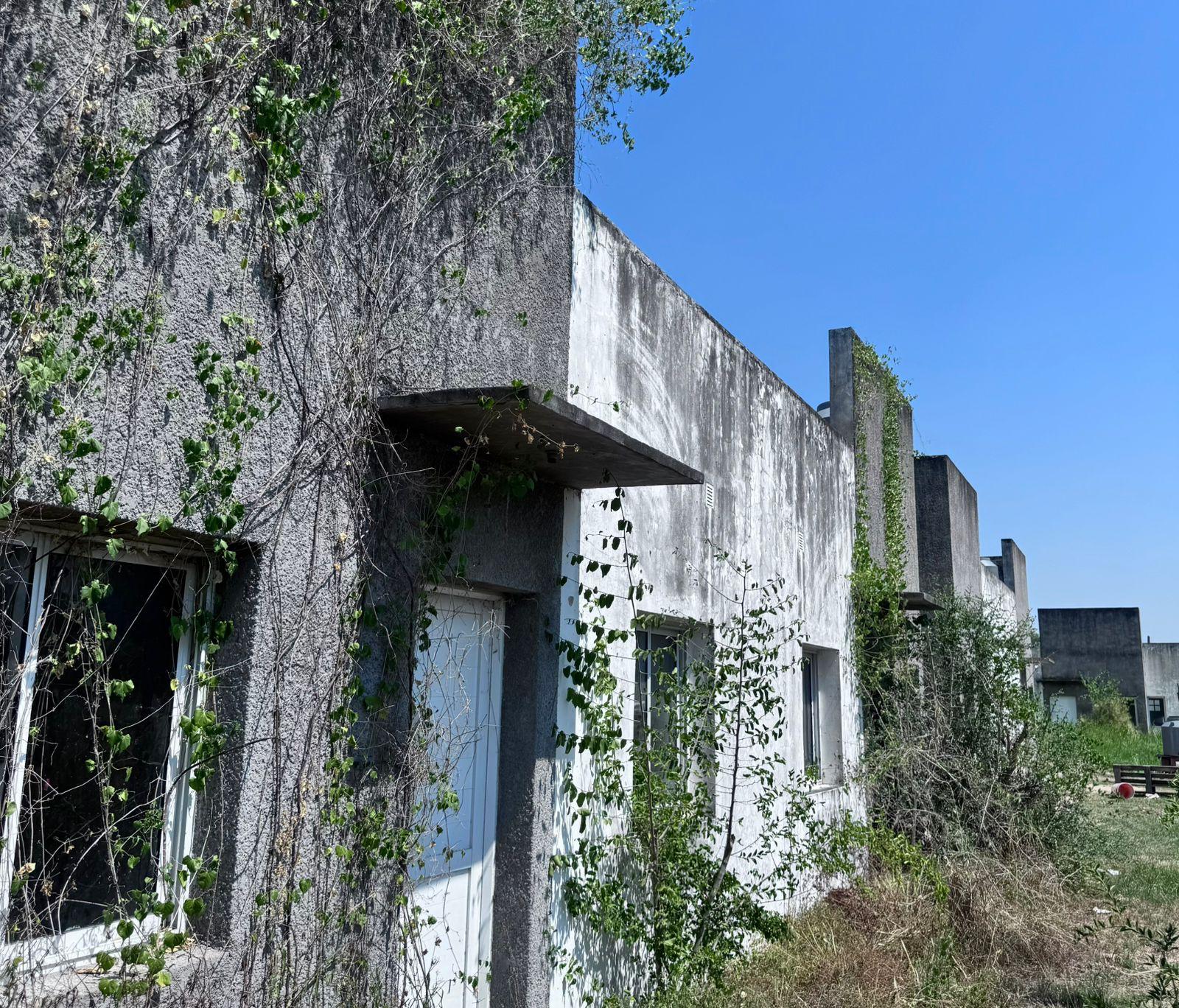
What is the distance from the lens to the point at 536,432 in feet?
14.2

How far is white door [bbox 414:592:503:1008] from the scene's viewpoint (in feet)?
14.6

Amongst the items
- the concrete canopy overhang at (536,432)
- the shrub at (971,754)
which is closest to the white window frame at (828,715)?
the shrub at (971,754)

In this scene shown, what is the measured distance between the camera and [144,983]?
2906 mm

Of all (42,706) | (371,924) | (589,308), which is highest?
(589,308)

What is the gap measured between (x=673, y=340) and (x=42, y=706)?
15.4 feet

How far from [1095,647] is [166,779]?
39026mm

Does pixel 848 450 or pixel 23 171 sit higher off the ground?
pixel 848 450

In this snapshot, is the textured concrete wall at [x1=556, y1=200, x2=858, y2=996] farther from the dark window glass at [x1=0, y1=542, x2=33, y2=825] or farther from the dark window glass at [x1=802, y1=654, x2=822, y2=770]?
the dark window glass at [x1=0, y1=542, x2=33, y2=825]

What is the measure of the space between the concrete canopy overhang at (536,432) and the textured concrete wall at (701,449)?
629 millimetres

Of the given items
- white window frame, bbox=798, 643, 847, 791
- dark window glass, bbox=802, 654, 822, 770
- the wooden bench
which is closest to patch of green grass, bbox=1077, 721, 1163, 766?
the wooden bench

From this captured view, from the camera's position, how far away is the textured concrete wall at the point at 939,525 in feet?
46.9

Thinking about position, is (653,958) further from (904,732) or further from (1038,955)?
(904,732)

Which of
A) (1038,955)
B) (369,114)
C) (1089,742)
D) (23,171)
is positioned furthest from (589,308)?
(1089,742)

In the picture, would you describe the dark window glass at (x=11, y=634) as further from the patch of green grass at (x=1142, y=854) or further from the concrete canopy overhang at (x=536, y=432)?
the patch of green grass at (x=1142, y=854)
